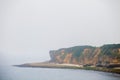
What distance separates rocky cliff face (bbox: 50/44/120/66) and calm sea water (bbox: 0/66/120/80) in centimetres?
10

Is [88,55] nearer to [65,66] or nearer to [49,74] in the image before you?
[65,66]

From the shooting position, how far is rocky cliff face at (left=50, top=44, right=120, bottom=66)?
89.0 inches

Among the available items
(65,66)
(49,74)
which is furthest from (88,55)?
(49,74)

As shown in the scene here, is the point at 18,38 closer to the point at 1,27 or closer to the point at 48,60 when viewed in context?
the point at 1,27

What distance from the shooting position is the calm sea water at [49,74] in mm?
2248

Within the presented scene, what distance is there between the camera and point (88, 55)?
231 cm

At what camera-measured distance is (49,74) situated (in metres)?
2.34

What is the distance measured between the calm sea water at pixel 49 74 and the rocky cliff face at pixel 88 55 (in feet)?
0.33

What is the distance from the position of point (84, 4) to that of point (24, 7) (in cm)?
65

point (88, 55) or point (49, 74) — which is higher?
point (88, 55)

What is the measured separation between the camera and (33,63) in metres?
2.40

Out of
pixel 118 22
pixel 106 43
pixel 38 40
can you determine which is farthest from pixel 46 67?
pixel 118 22

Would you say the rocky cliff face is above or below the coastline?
above

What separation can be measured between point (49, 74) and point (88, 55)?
0.44 meters
